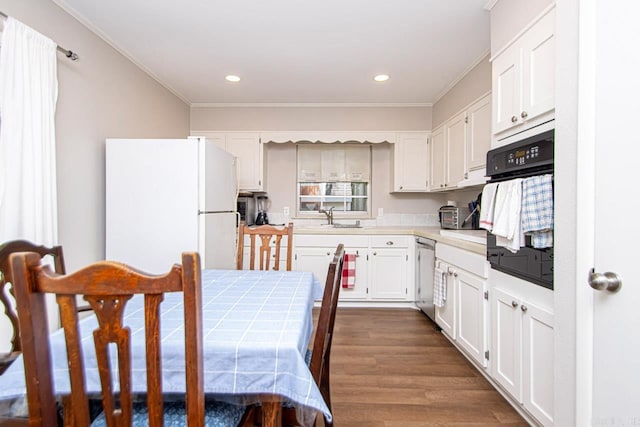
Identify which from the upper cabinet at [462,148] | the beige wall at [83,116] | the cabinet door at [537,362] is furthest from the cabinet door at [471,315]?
the beige wall at [83,116]

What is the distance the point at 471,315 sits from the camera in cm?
218

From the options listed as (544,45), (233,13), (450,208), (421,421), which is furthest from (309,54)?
(421,421)

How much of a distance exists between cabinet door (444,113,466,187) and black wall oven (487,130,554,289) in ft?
3.88

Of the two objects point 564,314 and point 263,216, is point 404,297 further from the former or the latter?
point 564,314

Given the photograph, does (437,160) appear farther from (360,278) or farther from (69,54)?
(69,54)

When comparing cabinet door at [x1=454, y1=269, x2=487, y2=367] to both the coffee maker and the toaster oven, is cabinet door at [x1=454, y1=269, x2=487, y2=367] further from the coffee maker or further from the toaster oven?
the coffee maker

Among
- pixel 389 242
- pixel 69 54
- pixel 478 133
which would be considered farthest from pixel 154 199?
pixel 478 133

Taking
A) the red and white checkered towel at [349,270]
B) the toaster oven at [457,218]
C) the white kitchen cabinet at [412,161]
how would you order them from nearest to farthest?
the toaster oven at [457,218] < the red and white checkered towel at [349,270] < the white kitchen cabinet at [412,161]

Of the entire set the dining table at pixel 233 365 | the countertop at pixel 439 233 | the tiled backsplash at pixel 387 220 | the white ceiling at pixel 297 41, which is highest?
the white ceiling at pixel 297 41

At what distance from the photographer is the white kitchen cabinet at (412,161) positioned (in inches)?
148

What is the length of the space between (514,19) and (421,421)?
224cm

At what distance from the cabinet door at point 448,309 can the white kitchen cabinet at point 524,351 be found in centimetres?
59

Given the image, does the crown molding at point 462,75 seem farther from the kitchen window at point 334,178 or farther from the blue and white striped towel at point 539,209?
the blue and white striped towel at point 539,209

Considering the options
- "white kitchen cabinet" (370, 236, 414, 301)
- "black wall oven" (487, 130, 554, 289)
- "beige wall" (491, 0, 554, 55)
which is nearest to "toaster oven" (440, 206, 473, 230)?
"white kitchen cabinet" (370, 236, 414, 301)
